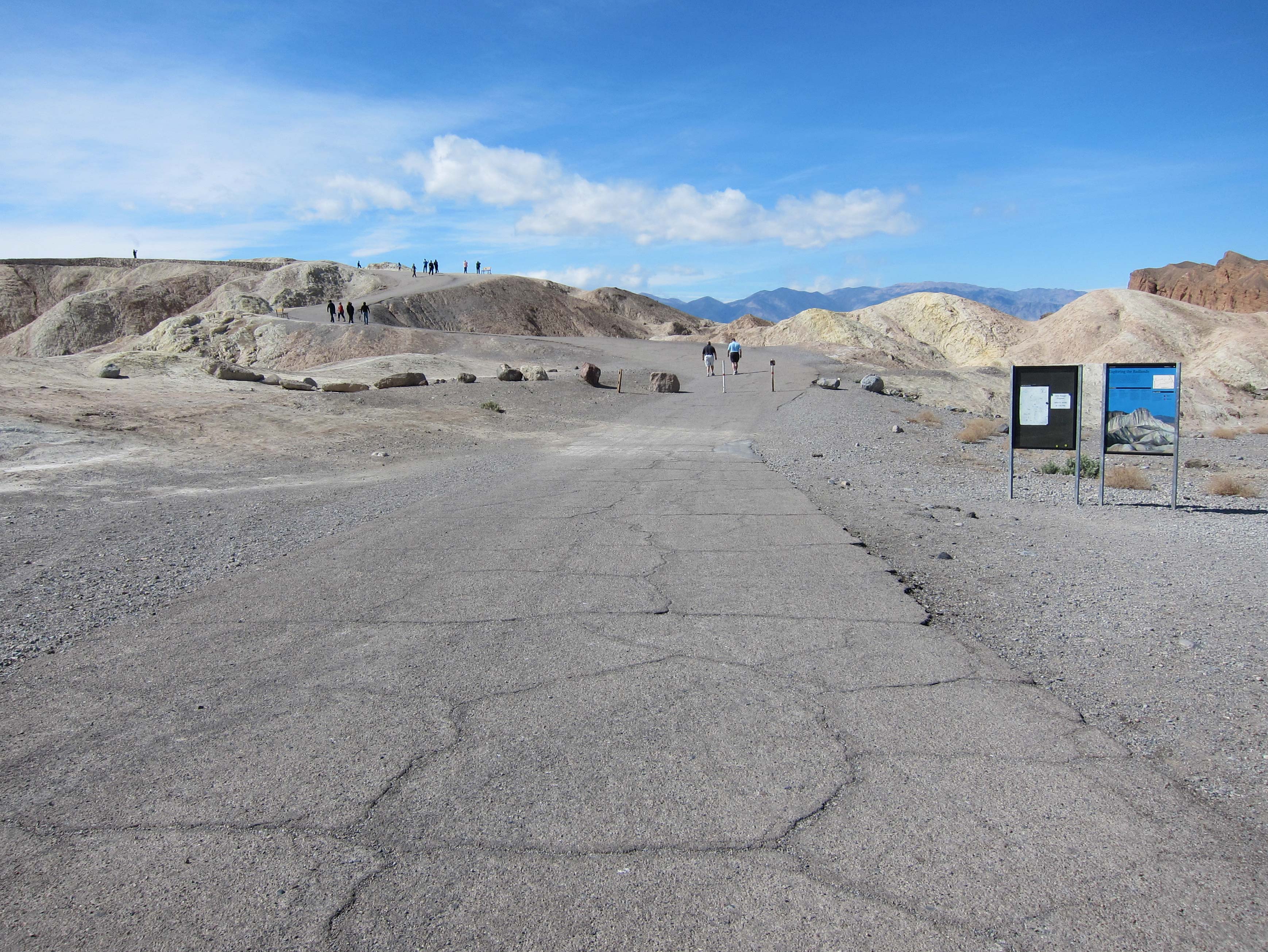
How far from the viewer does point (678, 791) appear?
134 inches

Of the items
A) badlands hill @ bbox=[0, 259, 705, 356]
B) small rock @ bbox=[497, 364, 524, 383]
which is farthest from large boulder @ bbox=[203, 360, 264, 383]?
badlands hill @ bbox=[0, 259, 705, 356]

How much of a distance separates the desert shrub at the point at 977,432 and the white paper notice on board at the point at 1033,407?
996 centimetres

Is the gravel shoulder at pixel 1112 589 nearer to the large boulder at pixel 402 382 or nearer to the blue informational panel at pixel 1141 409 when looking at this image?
the blue informational panel at pixel 1141 409

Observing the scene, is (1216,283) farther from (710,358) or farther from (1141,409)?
(1141,409)

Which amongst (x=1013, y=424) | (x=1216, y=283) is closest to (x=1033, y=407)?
(x=1013, y=424)

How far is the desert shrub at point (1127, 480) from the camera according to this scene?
1355 cm

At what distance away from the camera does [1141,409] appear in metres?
11.2

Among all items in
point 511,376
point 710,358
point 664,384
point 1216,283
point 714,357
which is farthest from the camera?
point 1216,283

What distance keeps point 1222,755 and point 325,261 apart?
3669 inches

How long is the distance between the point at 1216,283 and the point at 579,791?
110 m

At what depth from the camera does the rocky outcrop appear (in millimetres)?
81938

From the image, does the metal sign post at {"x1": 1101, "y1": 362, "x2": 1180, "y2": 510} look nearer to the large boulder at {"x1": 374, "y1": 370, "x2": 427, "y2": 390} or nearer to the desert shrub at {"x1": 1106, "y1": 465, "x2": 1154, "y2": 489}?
the desert shrub at {"x1": 1106, "y1": 465, "x2": 1154, "y2": 489}

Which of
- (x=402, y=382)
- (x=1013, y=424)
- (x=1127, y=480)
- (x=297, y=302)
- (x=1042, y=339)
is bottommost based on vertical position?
(x=1127, y=480)

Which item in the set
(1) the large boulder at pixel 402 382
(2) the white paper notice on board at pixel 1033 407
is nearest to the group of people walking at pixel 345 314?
(1) the large boulder at pixel 402 382
